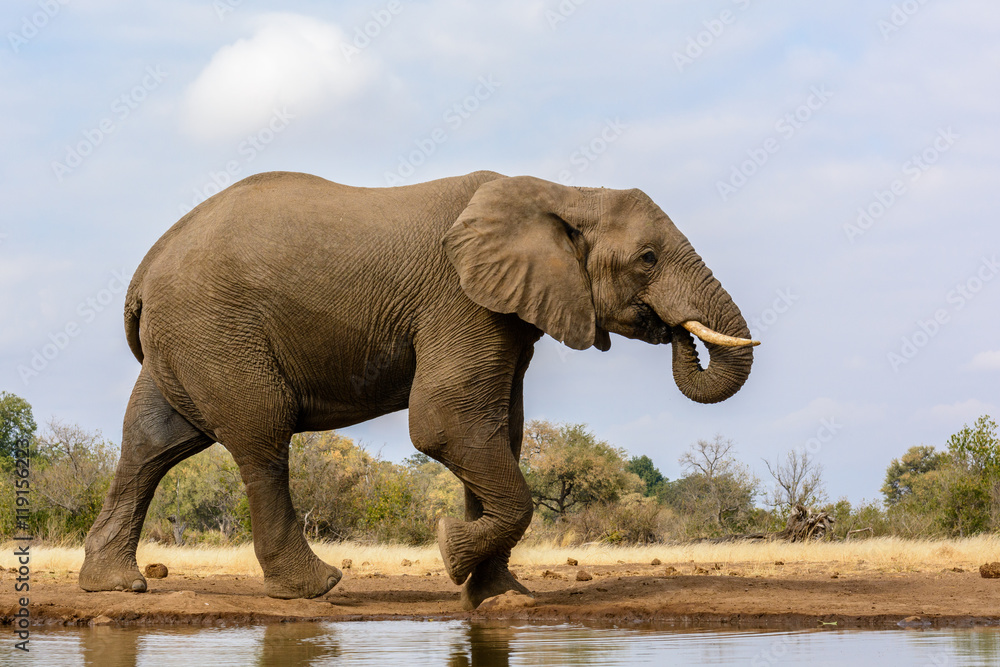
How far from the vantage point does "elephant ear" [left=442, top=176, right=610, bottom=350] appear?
10.1 m

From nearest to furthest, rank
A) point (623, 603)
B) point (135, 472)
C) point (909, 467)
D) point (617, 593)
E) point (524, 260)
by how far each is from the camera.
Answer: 1. point (524, 260)
2. point (623, 603)
3. point (617, 593)
4. point (135, 472)
5. point (909, 467)

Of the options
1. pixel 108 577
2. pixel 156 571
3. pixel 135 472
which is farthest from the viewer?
pixel 156 571

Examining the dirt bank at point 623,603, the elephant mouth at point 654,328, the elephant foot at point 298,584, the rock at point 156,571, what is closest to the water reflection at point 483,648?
the dirt bank at point 623,603

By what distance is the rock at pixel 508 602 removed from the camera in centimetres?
1020

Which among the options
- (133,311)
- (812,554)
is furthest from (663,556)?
(133,311)

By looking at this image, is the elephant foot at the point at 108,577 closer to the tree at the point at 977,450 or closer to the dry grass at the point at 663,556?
the dry grass at the point at 663,556

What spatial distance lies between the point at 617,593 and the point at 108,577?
5198 millimetres

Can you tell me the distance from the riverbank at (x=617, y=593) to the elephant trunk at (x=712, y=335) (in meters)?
1.94

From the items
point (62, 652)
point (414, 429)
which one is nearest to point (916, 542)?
point (414, 429)

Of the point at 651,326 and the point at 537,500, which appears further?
the point at 537,500

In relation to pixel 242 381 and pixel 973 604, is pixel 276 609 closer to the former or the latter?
pixel 242 381

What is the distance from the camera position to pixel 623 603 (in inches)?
408

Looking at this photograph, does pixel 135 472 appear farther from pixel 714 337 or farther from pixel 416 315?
pixel 714 337

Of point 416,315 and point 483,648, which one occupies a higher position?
point 416,315
